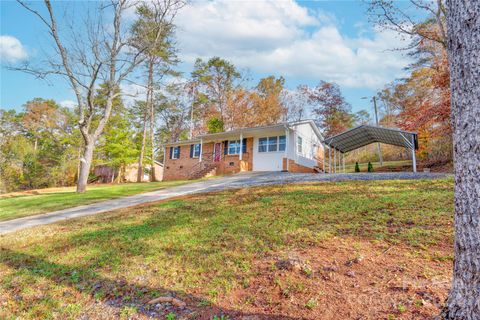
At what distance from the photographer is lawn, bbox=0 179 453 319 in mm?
2385

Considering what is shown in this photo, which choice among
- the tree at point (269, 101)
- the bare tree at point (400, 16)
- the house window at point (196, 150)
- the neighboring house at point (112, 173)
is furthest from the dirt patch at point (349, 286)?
the neighboring house at point (112, 173)

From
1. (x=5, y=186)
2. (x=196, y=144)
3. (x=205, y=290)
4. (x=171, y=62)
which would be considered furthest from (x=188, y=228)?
(x=5, y=186)

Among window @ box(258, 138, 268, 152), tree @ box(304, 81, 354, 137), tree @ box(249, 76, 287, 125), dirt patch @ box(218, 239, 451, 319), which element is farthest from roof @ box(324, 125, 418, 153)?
dirt patch @ box(218, 239, 451, 319)

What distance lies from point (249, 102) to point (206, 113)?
547 centimetres

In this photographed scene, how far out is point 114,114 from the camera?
2739 cm

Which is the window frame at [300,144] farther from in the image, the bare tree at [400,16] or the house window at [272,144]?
the bare tree at [400,16]

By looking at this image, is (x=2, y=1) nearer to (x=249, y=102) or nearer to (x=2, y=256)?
(x=2, y=256)

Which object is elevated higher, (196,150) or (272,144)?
(272,144)

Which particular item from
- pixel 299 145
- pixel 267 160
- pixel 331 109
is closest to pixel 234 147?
pixel 267 160

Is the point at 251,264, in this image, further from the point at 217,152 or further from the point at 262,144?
the point at 217,152

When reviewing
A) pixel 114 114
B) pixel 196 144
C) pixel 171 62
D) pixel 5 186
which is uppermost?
pixel 171 62

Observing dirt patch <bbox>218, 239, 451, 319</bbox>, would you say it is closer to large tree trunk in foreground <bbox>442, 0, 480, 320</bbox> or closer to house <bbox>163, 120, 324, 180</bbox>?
large tree trunk in foreground <bbox>442, 0, 480, 320</bbox>

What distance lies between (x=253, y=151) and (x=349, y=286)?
1623 centimetres

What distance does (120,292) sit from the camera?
292 cm
